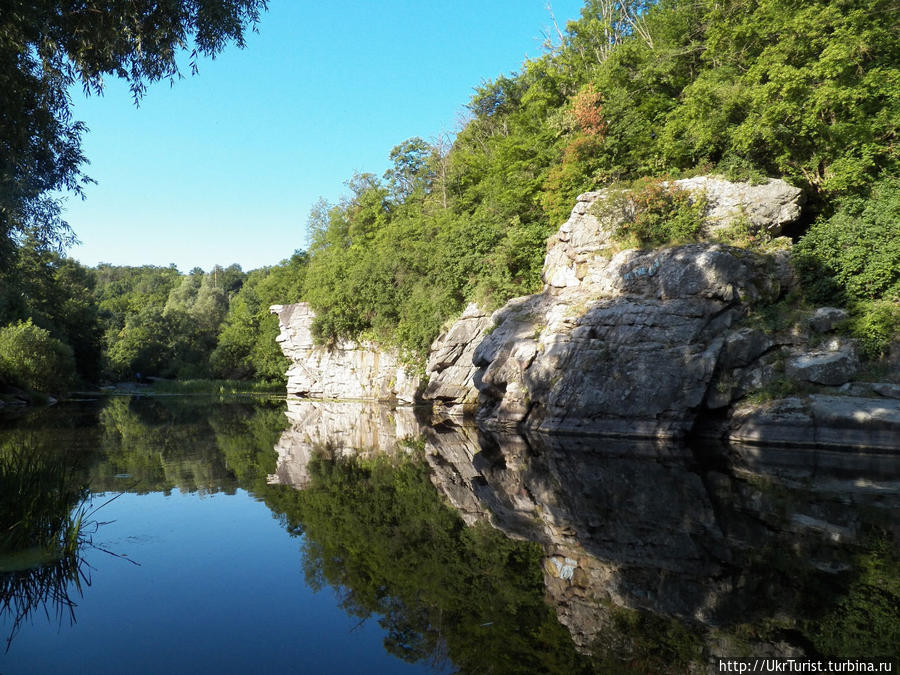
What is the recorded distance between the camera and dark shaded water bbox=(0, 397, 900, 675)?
4.35 meters

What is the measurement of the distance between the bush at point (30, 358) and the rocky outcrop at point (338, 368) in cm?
1754

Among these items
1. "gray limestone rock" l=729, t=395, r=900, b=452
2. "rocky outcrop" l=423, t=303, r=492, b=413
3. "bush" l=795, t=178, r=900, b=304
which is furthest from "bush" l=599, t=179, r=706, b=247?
"rocky outcrop" l=423, t=303, r=492, b=413

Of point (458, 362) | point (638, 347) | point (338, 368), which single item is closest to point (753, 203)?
point (638, 347)

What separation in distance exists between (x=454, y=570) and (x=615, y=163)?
25.7 metres

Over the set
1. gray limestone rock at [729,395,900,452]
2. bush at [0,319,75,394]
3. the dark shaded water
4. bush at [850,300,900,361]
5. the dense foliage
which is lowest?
gray limestone rock at [729,395,900,452]

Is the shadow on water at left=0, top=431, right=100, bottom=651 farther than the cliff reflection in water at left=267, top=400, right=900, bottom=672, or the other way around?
the shadow on water at left=0, top=431, right=100, bottom=651

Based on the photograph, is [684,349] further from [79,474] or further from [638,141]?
[79,474]

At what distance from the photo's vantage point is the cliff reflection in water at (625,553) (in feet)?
14.8

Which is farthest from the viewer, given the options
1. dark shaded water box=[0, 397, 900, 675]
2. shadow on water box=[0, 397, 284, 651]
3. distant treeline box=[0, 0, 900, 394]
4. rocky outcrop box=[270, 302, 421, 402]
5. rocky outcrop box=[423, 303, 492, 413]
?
rocky outcrop box=[270, 302, 421, 402]

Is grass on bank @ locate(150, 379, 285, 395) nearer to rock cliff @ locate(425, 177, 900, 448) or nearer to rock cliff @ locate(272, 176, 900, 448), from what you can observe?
rock cliff @ locate(272, 176, 900, 448)

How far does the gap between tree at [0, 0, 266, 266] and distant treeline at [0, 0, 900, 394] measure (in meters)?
6.79

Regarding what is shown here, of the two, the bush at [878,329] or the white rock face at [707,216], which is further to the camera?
the white rock face at [707,216]

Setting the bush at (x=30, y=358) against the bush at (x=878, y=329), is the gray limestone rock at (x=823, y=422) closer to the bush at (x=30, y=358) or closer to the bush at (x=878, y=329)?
the bush at (x=878, y=329)

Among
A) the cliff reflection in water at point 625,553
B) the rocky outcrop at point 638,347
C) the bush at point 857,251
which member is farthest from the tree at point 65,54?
the bush at point 857,251
